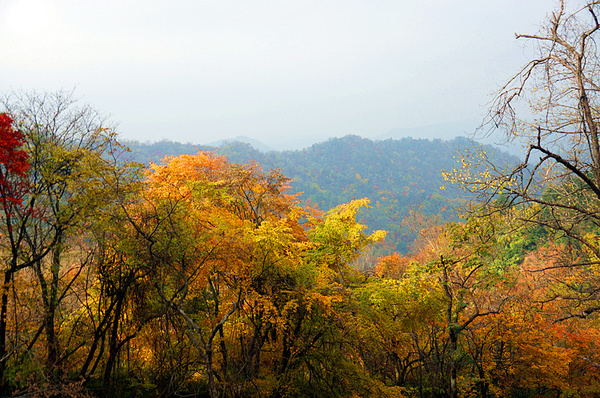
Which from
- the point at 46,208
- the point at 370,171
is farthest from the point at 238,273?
the point at 370,171

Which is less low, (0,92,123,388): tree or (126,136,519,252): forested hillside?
(126,136,519,252): forested hillside

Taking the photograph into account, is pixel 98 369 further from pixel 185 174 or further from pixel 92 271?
pixel 185 174

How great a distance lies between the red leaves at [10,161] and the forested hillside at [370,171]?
257 feet

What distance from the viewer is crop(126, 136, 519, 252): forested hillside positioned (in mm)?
104312

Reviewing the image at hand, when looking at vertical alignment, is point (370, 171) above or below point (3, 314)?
above

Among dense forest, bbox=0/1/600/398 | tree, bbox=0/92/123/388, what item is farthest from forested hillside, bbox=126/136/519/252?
tree, bbox=0/92/123/388

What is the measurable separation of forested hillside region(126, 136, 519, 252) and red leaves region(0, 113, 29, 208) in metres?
78.2

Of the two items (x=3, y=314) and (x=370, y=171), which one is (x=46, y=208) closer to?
(x=3, y=314)

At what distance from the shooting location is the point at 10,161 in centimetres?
699

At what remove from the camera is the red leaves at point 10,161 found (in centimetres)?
648

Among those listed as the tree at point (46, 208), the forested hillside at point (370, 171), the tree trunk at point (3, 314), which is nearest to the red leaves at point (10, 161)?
the tree at point (46, 208)

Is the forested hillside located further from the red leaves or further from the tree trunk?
the red leaves

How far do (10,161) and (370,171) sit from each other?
13825 cm

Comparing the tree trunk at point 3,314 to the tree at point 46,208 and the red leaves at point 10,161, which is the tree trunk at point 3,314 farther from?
the red leaves at point 10,161
